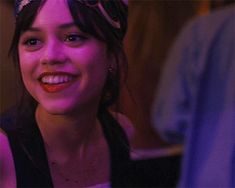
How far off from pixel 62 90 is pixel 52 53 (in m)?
0.04

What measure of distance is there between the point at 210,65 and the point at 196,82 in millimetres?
42

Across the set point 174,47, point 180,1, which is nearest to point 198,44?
point 174,47

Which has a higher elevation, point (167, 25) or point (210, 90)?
point (167, 25)

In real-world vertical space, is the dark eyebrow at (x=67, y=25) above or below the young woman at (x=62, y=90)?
above

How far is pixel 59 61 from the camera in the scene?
350 mm

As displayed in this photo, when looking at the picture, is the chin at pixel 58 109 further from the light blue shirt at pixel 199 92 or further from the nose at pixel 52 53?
the light blue shirt at pixel 199 92

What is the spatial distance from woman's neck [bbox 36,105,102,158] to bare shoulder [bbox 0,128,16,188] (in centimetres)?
4

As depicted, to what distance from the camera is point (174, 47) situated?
29.7 inches

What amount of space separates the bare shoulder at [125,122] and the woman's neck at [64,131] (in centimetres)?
4

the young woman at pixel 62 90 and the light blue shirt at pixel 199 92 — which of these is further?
the light blue shirt at pixel 199 92

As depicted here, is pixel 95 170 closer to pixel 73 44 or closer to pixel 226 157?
pixel 73 44

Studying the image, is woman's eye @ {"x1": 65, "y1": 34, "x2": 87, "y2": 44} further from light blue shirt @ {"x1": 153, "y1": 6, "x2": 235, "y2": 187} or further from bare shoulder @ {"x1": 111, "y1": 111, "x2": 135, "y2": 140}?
light blue shirt @ {"x1": 153, "y1": 6, "x2": 235, "y2": 187}

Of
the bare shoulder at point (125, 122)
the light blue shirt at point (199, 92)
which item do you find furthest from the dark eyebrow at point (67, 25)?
the light blue shirt at point (199, 92)

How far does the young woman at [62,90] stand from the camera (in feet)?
1.15
